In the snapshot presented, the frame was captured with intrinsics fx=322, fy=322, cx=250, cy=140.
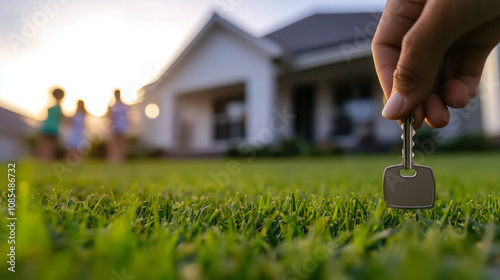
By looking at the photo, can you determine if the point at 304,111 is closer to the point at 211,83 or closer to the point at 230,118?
the point at 230,118

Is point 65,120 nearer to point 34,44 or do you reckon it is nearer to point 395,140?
point 34,44

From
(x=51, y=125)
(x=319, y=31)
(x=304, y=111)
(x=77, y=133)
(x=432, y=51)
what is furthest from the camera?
(x=304, y=111)

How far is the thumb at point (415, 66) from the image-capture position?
816mm

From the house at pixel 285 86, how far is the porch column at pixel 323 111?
38mm

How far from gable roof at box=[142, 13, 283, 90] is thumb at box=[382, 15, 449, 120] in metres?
10.5

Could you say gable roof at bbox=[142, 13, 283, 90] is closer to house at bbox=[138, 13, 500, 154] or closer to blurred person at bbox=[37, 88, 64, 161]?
house at bbox=[138, 13, 500, 154]

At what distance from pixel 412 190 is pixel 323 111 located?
11839 millimetres

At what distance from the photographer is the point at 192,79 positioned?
14.1m

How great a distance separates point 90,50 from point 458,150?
37.6 ft

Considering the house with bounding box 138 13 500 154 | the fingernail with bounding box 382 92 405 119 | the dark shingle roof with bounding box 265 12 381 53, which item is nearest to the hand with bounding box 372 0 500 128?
the fingernail with bounding box 382 92 405 119

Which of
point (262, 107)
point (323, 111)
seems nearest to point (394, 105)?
point (262, 107)

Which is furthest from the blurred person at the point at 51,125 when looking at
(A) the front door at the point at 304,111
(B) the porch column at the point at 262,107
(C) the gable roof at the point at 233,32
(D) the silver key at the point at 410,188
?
(A) the front door at the point at 304,111

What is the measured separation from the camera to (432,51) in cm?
85

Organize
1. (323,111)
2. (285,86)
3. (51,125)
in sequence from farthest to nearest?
(285,86), (323,111), (51,125)
